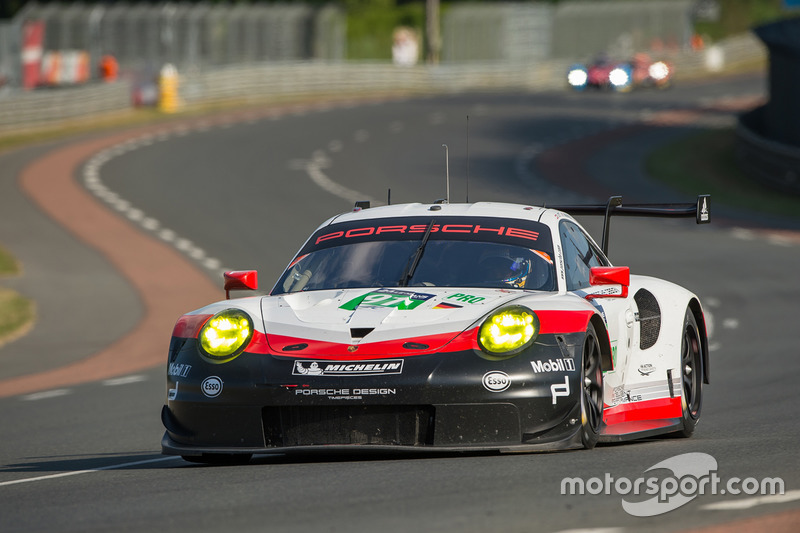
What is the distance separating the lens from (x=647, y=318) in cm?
823

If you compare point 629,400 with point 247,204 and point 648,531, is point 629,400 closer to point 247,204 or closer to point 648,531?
point 648,531

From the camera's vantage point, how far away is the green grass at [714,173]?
1248 inches

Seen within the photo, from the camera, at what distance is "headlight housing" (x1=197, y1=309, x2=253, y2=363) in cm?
683

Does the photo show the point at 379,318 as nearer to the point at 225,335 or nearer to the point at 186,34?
the point at 225,335

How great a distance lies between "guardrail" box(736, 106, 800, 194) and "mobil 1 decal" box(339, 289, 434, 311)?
83.6 ft

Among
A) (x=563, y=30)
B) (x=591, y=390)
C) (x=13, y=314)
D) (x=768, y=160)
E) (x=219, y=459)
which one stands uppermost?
(x=591, y=390)

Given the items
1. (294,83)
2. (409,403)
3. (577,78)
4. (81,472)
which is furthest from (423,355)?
(294,83)

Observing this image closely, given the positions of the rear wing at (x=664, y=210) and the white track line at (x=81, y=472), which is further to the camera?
the rear wing at (x=664, y=210)

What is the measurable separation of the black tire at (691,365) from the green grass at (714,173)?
21.8 meters

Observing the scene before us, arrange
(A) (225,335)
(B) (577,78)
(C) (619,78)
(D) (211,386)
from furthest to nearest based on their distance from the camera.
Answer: (C) (619,78) → (B) (577,78) → (A) (225,335) → (D) (211,386)

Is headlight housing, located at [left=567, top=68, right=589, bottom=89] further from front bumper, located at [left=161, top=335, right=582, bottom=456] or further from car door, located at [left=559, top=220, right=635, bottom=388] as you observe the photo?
front bumper, located at [left=161, top=335, right=582, bottom=456]

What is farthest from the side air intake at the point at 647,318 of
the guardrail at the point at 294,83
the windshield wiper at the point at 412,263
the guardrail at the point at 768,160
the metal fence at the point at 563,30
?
the metal fence at the point at 563,30

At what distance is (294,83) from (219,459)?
4843 cm

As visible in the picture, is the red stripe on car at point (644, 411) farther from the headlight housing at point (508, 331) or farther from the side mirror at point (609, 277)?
the headlight housing at point (508, 331)
